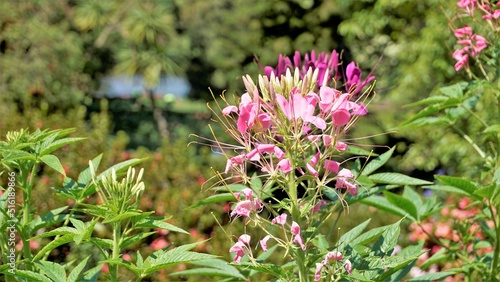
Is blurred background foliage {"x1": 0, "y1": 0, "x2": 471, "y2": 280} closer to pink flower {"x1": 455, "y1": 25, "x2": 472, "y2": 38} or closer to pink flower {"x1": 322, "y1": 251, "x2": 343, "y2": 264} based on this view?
pink flower {"x1": 455, "y1": 25, "x2": 472, "y2": 38}

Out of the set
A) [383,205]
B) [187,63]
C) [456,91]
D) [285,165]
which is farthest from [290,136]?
[187,63]

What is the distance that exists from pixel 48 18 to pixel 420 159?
8.30m

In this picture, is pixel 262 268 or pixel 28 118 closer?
pixel 262 268

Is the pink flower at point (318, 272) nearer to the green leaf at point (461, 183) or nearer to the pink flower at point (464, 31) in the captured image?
the green leaf at point (461, 183)

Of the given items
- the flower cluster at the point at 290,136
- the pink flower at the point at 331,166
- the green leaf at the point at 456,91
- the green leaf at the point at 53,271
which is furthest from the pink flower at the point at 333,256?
the green leaf at the point at 456,91

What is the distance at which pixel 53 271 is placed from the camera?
1.29m

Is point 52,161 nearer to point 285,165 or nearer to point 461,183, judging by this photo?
point 285,165

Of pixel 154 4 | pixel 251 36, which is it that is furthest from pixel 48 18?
pixel 154 4

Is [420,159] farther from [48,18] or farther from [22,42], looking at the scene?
[48,18]

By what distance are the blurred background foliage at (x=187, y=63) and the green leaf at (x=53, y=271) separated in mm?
505

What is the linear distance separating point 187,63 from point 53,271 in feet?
64.4

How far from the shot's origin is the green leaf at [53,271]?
4.19 feet

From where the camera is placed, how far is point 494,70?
1.92 metres

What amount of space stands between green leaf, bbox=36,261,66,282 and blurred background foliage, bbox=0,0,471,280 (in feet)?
1.66
